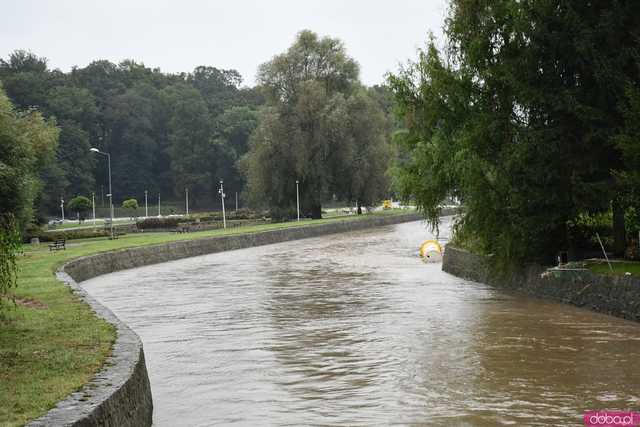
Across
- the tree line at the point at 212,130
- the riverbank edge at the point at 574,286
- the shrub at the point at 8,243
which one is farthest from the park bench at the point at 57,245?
the shrub at the point at 8,243

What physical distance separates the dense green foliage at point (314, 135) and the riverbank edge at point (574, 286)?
48.1m

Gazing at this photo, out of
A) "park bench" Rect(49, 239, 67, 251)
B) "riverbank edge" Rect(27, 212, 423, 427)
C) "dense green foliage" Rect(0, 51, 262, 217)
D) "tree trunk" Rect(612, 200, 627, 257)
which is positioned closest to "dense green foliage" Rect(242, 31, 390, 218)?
"park bench" Rect(49, 239, 67, 251)

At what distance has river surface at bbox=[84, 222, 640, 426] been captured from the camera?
13.3 meters

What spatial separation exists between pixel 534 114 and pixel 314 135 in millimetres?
55322

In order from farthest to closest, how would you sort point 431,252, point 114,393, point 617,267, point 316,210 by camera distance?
point 316,210 < point 431,252 < point 617,267 < point 114,393

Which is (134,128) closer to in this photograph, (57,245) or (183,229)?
(183,229)

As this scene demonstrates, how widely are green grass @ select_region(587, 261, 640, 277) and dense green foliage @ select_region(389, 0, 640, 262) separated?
1.64 m

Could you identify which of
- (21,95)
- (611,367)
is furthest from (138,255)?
(21,95)

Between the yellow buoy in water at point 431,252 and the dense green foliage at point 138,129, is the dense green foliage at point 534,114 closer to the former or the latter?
the yellow buoy in water at point 431,252

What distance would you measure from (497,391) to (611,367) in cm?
312

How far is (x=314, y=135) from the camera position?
80.6 metres

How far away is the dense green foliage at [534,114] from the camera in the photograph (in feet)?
75.8

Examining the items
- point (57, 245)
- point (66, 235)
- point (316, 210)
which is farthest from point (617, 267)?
point (316, 210)

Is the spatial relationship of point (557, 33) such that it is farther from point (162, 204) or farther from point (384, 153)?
point (162, 204)
